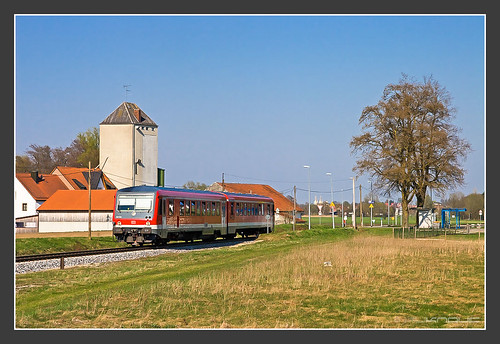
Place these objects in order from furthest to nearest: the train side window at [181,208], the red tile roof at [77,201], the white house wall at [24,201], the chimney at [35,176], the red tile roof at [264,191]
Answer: the red tile roof at [264,191] → the chimney at [35,176] → the white house wall at [24,201] → the red tile roof at [77,201] → the train side window at [181,208]

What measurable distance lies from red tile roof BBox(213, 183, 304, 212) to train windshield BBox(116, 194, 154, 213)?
65.2 meters

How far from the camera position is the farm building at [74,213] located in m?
80.0

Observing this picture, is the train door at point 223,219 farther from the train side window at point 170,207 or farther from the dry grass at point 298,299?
the dry grass at point 298,299

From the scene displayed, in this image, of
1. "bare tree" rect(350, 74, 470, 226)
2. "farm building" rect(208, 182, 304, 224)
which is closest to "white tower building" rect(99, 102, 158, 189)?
"farm building" rect(208, 182, 304, 224)

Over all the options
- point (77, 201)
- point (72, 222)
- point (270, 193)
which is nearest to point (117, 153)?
point (77, 201)

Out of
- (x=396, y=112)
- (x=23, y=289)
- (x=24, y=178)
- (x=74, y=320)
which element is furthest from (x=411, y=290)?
(x=24, y=178)

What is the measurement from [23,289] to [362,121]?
43.9 meters

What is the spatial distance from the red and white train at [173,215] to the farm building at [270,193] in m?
51.3

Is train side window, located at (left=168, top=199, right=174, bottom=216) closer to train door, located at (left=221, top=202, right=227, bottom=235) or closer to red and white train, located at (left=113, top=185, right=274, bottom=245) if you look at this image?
red and white train, located at (left=113, top=185, right=274, bottom=245)

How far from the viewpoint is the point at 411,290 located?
20.0 meters

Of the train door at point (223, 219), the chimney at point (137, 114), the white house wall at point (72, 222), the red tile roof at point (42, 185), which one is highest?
the chimney at point (137, 114)

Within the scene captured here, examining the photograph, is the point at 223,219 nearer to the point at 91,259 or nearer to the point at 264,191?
the point at 91,259

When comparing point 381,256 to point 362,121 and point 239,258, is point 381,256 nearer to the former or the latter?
point 239,258

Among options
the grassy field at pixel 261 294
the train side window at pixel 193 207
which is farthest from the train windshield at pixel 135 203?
the grassy field at pixel 261 294
